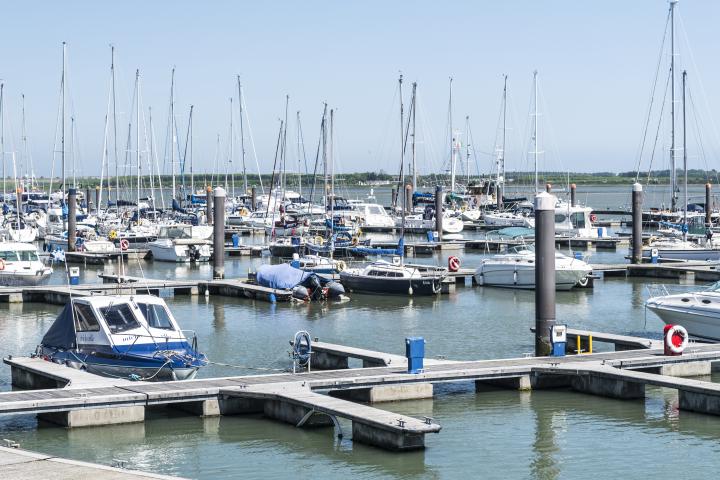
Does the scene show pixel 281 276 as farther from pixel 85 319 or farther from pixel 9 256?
pixel 85 319

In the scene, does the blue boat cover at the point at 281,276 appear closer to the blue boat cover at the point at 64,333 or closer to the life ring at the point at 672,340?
the blue boat cover at the point at 64,333

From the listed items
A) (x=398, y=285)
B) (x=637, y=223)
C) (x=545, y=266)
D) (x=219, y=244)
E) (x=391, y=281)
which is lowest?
(x=398, y=285)

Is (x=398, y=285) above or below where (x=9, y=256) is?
below

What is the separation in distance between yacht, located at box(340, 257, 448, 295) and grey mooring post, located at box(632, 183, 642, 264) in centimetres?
1194

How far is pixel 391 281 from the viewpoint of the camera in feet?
160

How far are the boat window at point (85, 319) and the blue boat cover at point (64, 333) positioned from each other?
0.14m

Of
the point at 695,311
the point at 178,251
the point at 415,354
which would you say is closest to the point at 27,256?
the point at 178,251

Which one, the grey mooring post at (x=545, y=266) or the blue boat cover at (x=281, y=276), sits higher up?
the grey mooring post at (x=545, y=266)

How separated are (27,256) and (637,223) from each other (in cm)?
2739

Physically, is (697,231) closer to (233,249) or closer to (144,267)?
(233,249)

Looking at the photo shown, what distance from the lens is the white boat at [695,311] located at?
31.9 m

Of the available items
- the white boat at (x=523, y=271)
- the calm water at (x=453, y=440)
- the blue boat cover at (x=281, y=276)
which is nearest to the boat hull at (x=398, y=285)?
the blue boat cover at (x=281, y=276)

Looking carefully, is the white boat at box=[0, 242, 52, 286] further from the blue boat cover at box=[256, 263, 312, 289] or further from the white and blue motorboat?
the white and blue motorboat

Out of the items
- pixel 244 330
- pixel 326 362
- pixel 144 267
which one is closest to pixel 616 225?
pixel 144 267
